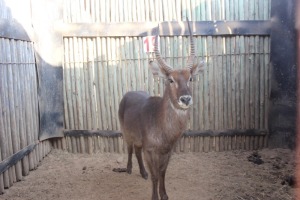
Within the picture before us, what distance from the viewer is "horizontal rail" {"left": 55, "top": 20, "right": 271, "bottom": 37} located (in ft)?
25.4

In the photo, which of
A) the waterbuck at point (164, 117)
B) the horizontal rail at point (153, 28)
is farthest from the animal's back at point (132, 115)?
the horizontal rail at point (153, 28)

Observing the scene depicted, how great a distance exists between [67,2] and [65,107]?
2.39 meters

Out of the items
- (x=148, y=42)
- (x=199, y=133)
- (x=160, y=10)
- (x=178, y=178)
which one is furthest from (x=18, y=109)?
(x=199, y=133)

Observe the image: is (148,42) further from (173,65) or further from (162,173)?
(162,173)

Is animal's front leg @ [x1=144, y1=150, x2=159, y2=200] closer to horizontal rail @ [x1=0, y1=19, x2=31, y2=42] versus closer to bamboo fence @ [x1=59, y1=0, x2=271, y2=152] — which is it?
bamboo fence @ [x1=59, y1=0, x2=271, y2=152]

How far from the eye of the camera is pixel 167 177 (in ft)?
22.1

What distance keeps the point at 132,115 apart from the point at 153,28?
239 centimetres

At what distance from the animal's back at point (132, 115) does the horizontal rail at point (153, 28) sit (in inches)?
65.6

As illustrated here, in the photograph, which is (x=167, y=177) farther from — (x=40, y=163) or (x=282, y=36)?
(x=282, y=36)

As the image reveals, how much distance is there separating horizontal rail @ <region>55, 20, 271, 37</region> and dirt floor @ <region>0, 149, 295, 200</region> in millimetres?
2793

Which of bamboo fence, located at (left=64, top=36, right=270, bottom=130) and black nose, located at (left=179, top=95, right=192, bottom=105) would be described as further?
bamboo fence, located at (left=64, top=36, right=270, bottom=130)

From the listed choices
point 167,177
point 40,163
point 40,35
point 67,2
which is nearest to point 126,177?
point 167,177

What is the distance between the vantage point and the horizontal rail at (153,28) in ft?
25.4

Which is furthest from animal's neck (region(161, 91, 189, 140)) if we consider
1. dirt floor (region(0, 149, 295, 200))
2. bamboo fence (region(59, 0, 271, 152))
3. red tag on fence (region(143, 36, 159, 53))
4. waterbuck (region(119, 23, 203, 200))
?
bamboo fence (region(59, 0, 271, 152))
